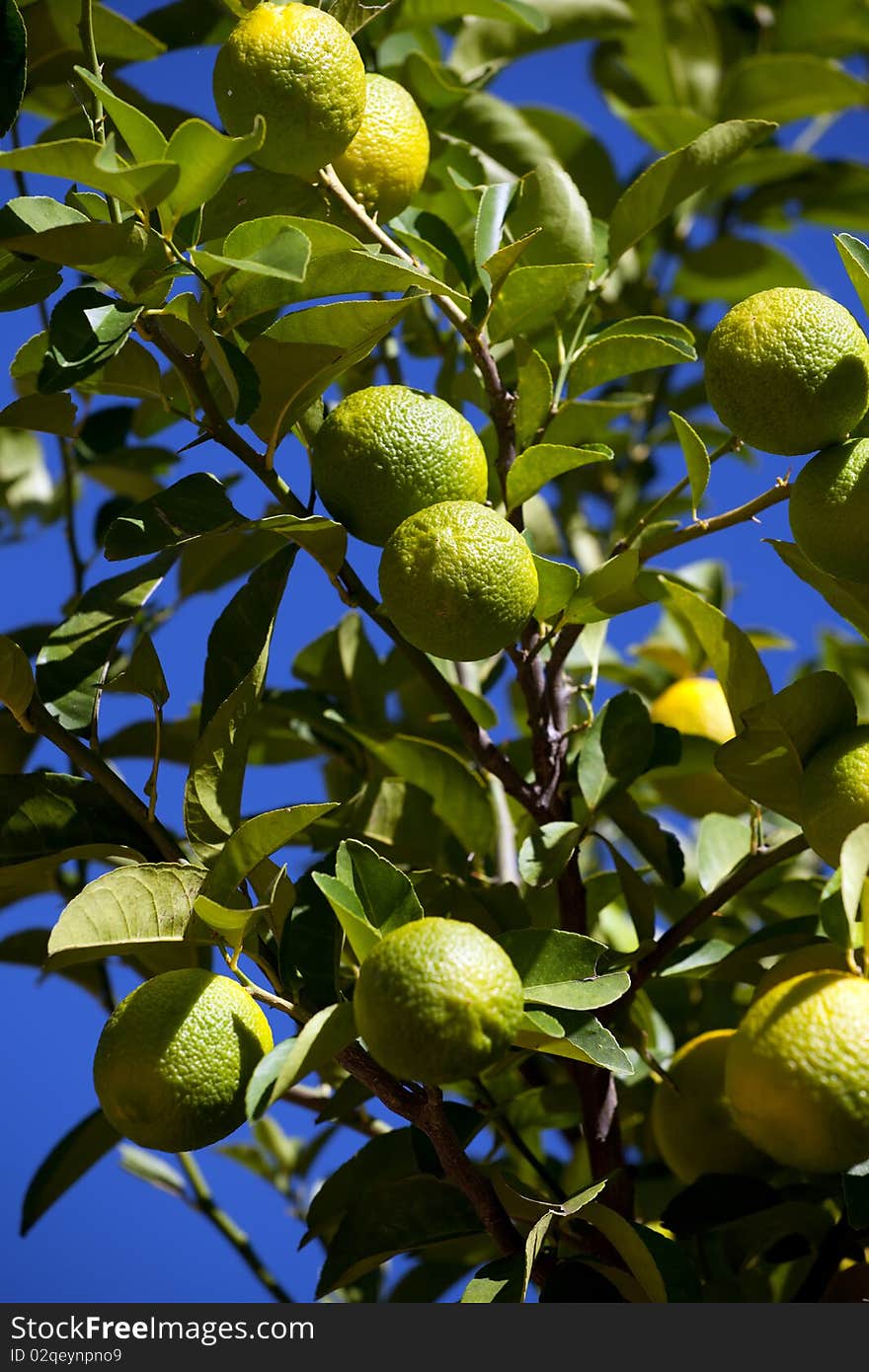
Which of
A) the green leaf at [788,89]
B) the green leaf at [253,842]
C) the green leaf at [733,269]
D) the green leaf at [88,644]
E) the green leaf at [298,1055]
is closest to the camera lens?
the green leaf at [298,1055]

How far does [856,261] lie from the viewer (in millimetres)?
951

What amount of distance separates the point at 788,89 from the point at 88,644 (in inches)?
47.7

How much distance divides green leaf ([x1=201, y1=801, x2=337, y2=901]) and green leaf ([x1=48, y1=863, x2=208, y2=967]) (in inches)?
0.5

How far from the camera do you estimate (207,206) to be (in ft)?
3.29

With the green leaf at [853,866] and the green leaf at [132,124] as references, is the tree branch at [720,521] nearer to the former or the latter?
the green leaf at [853,866]

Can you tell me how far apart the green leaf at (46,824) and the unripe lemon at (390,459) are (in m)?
0.28

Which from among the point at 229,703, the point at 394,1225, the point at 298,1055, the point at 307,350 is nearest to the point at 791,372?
the point at 307,350

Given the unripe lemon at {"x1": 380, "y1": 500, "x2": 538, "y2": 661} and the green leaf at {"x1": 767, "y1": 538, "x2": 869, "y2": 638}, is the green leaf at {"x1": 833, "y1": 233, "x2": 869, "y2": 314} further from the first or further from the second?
the unripe lemon at {"x1": 380, "y1": 500, "x2": 538, "y2": 661}

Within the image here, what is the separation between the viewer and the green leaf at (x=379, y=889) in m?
0.83

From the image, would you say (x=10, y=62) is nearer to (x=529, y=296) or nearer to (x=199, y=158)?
(x=199, y=158)

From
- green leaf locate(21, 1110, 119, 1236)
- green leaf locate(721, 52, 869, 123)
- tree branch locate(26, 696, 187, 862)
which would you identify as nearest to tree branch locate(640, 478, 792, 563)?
tree branch locate(26, 696, 187, 862)

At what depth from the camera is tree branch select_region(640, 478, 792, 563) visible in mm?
994

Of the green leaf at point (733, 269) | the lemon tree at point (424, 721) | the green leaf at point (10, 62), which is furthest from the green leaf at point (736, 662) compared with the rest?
the green leaf at point (733, 269)
